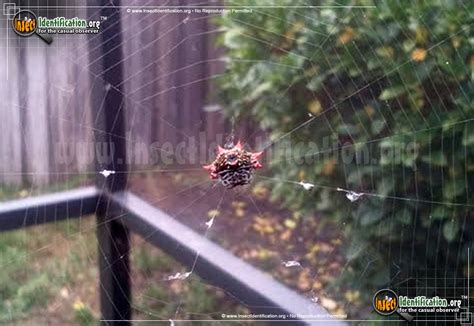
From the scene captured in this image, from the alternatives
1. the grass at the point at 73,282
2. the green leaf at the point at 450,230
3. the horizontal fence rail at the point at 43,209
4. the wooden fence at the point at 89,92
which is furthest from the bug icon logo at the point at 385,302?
the horizontal fence rail at the point at 43,209

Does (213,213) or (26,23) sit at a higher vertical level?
(26,23)

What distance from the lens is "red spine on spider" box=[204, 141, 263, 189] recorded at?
1.42 meters

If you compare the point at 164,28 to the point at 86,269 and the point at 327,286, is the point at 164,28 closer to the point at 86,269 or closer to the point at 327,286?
the point at 86,269

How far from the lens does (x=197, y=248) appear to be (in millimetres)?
1453

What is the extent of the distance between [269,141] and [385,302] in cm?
49

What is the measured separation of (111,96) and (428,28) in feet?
2.53

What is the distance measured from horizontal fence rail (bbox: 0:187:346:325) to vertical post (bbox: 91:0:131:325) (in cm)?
2

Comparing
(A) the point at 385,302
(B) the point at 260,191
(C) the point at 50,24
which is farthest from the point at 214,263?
(C) the point at 50,24

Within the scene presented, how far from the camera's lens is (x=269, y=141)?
1.43m

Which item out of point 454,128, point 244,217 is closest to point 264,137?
Answer: point 244,217

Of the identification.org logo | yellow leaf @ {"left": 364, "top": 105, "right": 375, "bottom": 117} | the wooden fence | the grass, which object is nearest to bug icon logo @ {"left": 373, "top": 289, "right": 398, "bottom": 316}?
the grass

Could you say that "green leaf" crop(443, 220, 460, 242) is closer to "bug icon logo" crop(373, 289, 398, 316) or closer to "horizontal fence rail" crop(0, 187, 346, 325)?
"bug icon logo" crop(373, 289, 398, 316)

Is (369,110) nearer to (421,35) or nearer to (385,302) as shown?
(421,35)

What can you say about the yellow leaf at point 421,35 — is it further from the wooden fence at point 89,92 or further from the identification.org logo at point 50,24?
the identification.org logo at point 50,24
